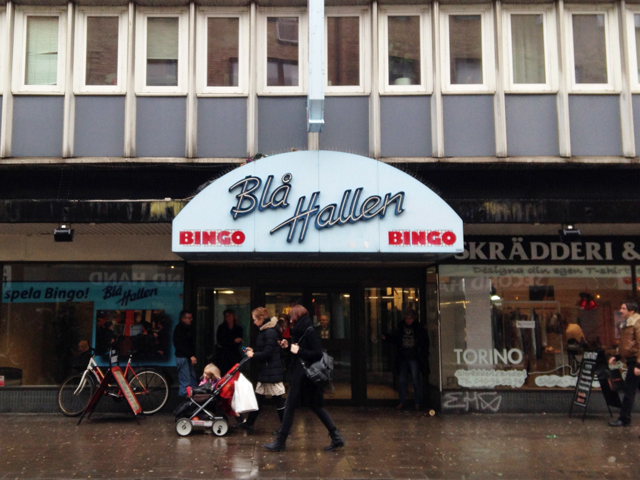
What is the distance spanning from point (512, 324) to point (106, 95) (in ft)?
26.5

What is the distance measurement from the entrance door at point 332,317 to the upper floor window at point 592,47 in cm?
566

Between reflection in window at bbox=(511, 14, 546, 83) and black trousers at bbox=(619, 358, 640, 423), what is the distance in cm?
493

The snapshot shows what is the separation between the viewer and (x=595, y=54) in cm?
1098

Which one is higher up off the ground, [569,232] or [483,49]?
[483,49]

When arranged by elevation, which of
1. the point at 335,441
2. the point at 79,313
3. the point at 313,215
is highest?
the point at 313,215

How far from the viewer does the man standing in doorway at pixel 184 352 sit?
1046cm

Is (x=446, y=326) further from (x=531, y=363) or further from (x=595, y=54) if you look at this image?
(x=595, y=54)

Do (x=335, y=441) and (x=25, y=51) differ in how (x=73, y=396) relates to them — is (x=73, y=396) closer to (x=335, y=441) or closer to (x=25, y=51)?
(x=335, y=441)

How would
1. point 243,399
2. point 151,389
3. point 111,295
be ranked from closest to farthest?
point 243,399 < point 151,389 < point 111,295

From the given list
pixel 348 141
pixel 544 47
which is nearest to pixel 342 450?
pixel 348 141

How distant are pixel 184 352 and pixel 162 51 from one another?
5211mm

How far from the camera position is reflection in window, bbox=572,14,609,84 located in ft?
35.8

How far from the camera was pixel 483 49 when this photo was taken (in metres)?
11.0

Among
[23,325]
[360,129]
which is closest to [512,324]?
[360,129]
